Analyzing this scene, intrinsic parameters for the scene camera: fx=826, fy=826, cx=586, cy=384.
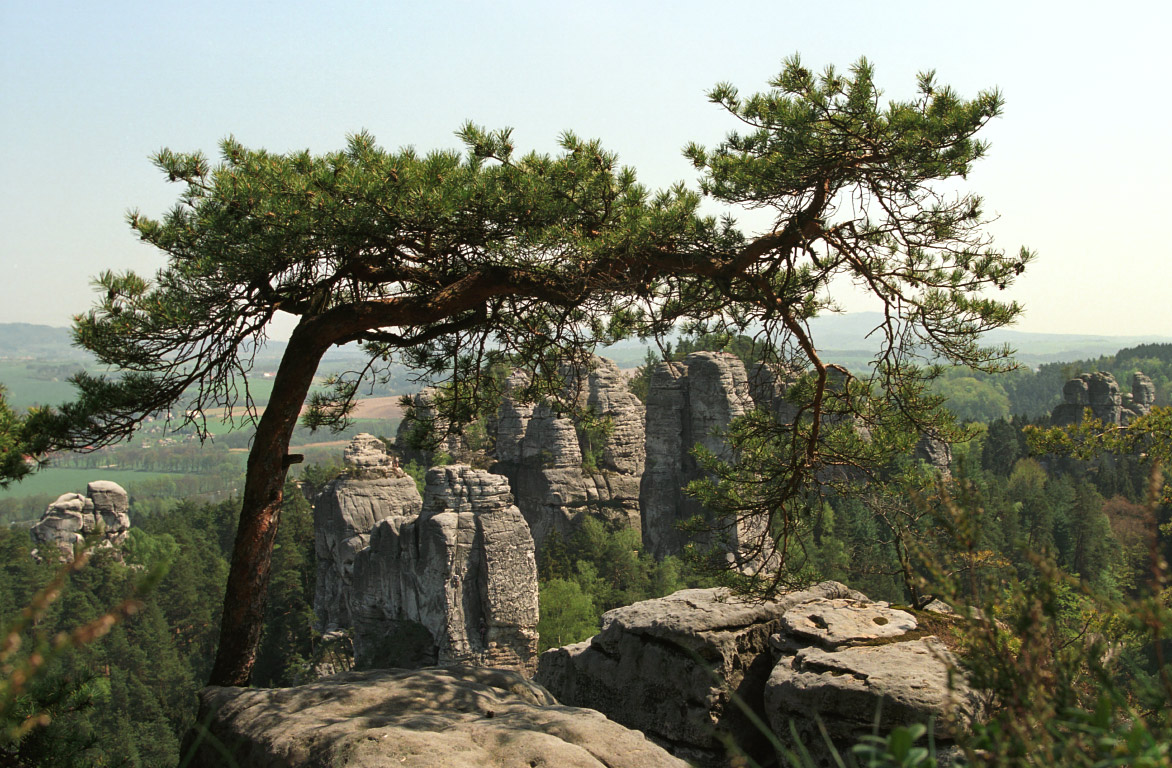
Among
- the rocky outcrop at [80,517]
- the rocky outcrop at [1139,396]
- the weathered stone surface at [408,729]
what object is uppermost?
the weathered stone surface at [408,729]

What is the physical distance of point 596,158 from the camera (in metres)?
5.53

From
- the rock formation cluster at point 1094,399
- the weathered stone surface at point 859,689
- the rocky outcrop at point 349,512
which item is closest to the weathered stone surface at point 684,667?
the weathered stone surface at point 859,689

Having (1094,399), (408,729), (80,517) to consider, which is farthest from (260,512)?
(1094,399)

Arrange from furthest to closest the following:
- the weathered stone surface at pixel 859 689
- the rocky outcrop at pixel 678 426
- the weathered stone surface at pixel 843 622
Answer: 1. the rocky outcrop at pixel 678 426
2. the weathered stone surface at pixel 843 622
3. the weathered stone surface at pixel 859 689

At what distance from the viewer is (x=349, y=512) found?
30.5m

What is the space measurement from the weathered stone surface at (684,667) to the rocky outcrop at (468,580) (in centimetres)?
1604

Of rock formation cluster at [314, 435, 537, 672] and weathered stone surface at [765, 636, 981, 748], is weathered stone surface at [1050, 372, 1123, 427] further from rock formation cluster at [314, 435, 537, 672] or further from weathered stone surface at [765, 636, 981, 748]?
weathered stone surface at [765, 636, 981, 748]

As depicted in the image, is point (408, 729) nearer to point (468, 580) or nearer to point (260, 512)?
point (260, 512)

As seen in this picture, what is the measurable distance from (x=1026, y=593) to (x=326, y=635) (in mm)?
30806

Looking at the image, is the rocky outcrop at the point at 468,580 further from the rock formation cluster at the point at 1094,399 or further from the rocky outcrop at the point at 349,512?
the rock formation cluster at the point at 1094,399

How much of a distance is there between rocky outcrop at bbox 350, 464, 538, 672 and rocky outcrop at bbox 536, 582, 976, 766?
51.4 feet

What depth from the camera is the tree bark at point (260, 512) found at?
5555mm

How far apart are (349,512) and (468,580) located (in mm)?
8398

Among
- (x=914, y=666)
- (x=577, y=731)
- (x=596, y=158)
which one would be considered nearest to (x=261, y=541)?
(x=577, y=731)
